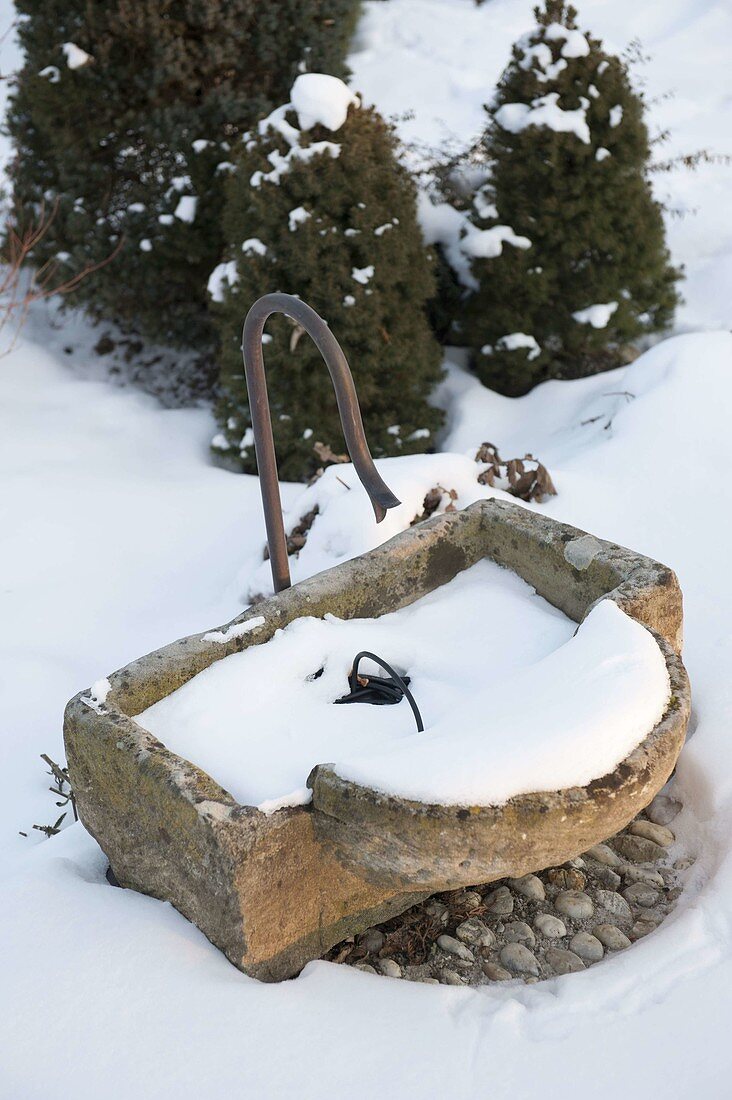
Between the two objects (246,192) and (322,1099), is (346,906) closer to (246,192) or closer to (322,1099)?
(322,1099)

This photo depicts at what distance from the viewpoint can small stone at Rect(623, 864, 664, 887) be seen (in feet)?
6.46

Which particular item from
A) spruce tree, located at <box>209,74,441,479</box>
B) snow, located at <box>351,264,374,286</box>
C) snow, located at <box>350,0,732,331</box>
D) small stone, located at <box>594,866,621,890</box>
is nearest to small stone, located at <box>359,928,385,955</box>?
small stone, located at <box>594,866,621,890</box>

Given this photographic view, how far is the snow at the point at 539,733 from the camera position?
60.7 inches

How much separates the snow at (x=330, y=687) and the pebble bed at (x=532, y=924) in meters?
0.36

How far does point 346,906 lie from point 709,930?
0.65 m

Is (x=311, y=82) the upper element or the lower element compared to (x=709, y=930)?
upper

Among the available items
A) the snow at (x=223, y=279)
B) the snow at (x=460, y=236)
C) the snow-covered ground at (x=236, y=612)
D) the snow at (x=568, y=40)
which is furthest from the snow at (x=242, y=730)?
the snow at (x=568, y=40)

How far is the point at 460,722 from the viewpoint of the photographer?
1688 mm

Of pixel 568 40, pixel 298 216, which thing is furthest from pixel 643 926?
pixel 568 40

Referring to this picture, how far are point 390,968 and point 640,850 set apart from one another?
60 centimetres

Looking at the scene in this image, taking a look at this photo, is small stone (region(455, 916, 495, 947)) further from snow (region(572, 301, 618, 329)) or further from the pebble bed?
snow (region(572, 301, 618, 329))

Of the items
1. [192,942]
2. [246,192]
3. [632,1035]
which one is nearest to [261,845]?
[192,942]

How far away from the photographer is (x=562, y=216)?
4668 mm

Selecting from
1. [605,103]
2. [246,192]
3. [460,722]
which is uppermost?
[605,103]
